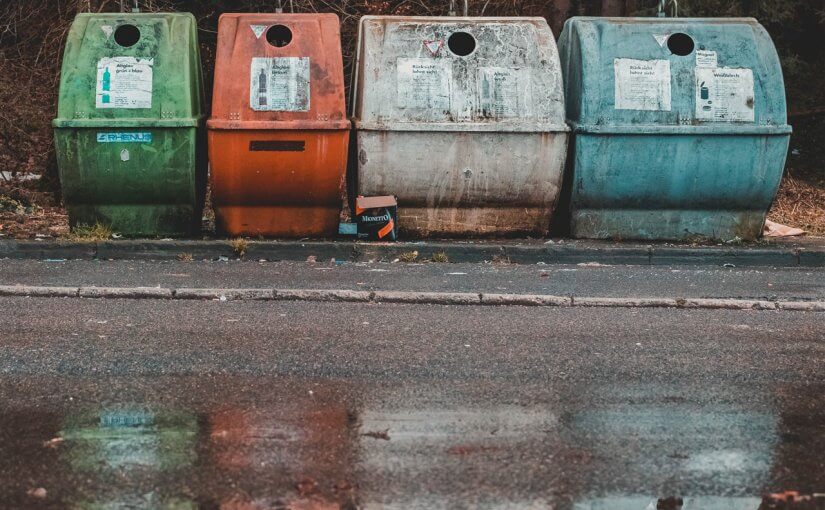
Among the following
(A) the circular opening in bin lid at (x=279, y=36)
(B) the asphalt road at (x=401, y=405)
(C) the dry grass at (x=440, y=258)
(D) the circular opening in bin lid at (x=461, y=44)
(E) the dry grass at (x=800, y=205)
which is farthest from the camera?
(E) the dry grass at (x=800, y=205)

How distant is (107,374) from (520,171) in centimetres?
448

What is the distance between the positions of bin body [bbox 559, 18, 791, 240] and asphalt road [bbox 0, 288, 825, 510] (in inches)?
98.0

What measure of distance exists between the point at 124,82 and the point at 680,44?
13.5 feet

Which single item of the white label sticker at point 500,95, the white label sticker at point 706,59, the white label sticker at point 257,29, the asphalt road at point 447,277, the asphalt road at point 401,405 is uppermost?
the white label sticker at point 257,29

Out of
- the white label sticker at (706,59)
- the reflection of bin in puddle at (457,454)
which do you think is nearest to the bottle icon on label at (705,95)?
the white label sticker at (706,59)

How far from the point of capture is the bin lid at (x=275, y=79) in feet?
26.5

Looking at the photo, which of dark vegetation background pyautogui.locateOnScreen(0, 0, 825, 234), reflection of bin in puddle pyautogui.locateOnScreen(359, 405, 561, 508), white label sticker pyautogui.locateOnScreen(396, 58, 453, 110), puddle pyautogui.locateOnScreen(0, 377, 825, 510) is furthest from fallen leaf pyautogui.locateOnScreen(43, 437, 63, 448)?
dark vegetation background pyautogui.locateOnScreen(0, 0, 825, 234)

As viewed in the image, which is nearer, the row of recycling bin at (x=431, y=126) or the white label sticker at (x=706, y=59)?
the row of recycling bin at (x=431, y=126)

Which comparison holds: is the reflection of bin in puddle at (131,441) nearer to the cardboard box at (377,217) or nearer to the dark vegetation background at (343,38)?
the cardboard box at (377,217)

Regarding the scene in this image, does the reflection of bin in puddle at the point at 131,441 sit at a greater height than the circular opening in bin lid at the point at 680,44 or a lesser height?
lesser

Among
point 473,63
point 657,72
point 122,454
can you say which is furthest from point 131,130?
point 122,454

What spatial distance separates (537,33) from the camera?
842 cm

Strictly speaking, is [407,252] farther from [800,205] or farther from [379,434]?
[800,205]

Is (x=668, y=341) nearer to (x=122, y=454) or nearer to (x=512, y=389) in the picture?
(x=512, y=389)
